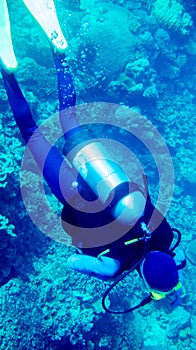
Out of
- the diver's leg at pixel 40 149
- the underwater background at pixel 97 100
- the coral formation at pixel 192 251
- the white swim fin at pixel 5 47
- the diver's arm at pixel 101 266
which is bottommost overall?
the coral formation at pixel 192 251

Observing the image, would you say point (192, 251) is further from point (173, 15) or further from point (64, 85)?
point (173, 15)

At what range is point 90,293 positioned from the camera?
541 cm

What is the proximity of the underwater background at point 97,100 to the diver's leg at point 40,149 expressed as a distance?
1429 millimetres

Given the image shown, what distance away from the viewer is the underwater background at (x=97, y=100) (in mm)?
4707

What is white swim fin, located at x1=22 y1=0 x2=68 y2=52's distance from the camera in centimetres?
370

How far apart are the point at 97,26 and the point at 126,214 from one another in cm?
803

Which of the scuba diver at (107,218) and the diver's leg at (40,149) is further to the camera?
the diver's leg at (40,149)

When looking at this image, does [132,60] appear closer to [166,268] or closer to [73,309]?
[73,309]

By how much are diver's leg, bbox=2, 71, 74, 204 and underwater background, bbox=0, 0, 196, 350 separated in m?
1.43

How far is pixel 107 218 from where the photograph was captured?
269 cm

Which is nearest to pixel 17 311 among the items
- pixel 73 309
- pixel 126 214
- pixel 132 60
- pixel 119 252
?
pixel 73 309

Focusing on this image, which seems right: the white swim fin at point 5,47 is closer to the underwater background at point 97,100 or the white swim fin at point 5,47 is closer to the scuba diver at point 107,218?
the scuba diver at point 107,218

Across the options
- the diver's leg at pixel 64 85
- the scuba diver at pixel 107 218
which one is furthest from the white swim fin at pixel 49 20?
the scuba diver at pixel 107 218

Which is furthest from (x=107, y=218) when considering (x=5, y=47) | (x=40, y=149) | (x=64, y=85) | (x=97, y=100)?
(x=97, y=100)
